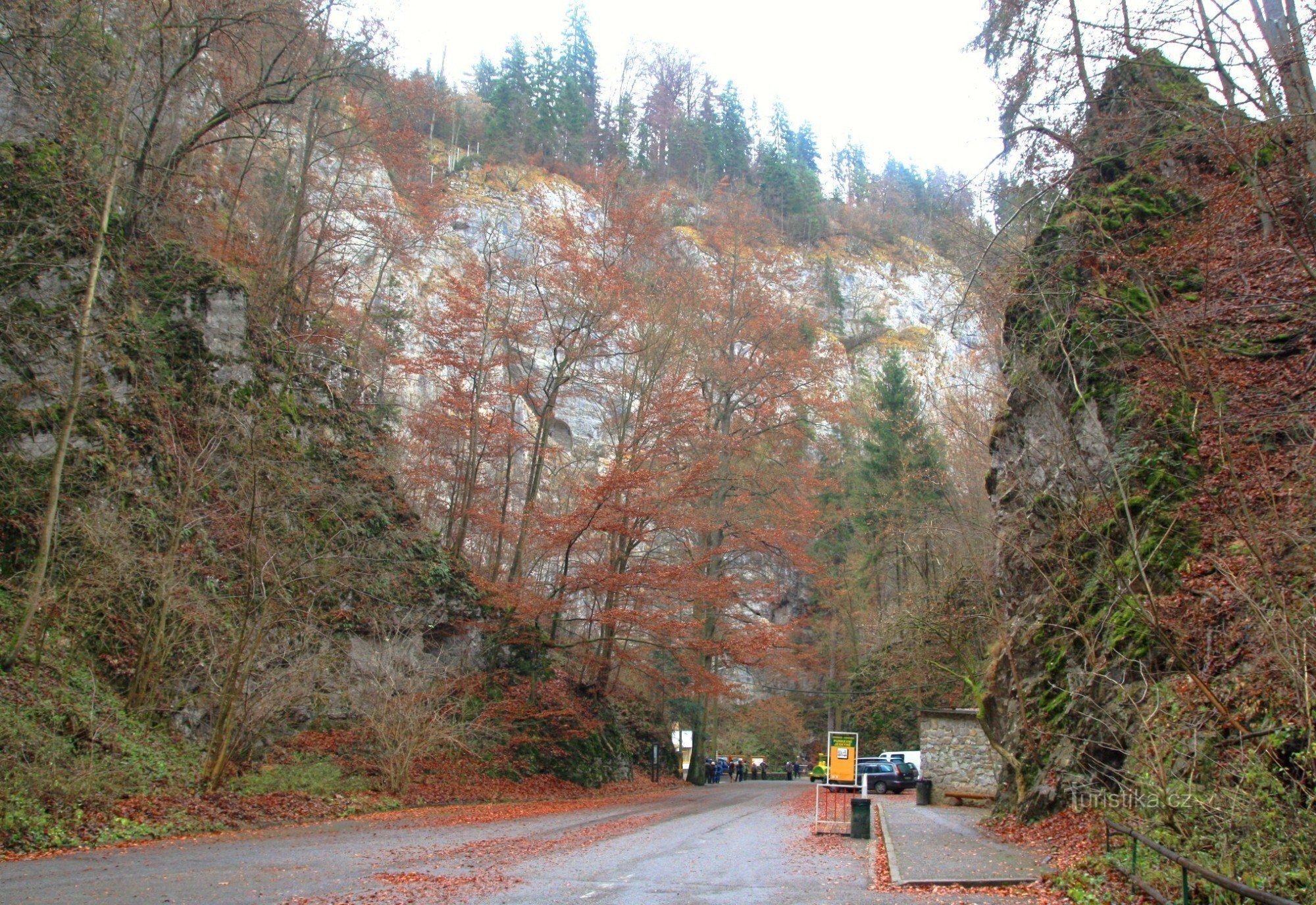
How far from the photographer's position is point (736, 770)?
40.2 m

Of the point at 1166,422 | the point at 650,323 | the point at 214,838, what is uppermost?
the point at 650,323

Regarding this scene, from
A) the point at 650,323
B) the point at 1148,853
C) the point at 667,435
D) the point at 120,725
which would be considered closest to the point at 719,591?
Answer: the point at 667,435

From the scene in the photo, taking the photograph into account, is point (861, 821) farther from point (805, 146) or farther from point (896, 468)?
point (805, 146)

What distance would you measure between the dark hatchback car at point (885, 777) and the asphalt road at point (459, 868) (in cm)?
1702

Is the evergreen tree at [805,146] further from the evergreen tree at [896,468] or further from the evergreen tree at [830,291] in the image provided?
the evergreen tree at [896,468]

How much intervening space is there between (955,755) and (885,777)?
737cm

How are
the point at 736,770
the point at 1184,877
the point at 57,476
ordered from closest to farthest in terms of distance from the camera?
the point at 1184,877 → the point at 57,476 → the point at 736,770

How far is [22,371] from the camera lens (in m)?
14.7

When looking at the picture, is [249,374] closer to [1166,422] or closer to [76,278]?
[76,278]

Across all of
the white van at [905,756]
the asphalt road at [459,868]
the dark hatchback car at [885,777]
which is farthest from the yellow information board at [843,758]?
the white van at [905,756]

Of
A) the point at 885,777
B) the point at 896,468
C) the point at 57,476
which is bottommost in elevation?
the point at 885,777

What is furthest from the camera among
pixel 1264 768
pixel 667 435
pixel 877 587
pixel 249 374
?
pixel 877 587

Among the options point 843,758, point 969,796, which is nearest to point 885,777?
point 969,796

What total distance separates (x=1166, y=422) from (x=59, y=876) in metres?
13.8
